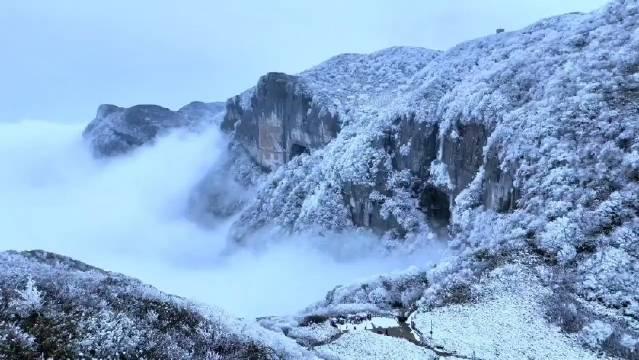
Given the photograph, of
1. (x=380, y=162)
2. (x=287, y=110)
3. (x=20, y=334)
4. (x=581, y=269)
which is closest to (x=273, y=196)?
(x=287, y=110)

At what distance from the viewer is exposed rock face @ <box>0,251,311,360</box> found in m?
9.09

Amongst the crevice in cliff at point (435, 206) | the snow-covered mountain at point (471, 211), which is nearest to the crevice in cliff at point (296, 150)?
the snow-covered mountain at point (471, 211)

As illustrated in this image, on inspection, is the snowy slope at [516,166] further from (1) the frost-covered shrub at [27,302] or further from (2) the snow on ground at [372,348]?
(1) the frost-covered shrub at [27,302]

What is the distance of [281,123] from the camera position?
10888 centimetres

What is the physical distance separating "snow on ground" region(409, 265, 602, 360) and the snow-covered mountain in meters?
0.10

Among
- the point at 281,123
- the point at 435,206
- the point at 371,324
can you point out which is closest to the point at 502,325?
the point at 371,324

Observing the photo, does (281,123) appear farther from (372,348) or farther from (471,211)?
(372,348)

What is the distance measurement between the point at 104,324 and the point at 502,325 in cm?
1612

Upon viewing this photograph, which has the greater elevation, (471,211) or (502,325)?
(471,211)

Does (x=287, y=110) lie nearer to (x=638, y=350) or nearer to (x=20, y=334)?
(x=638, y=350)

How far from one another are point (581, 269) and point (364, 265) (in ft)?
137

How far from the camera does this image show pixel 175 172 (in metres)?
166

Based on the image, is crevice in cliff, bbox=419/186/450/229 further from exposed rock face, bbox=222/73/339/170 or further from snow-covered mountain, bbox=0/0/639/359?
exposed rock face, bbox=222/73/339/170

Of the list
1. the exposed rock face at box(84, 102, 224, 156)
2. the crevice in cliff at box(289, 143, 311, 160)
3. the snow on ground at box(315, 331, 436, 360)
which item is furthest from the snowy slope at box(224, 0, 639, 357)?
the exposed rock face at box(84, 102, 224, 156)
